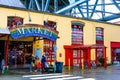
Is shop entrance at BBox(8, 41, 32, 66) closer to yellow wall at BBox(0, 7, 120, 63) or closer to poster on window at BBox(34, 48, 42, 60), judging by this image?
poster on window at BBox(34, 48, 42, 60)

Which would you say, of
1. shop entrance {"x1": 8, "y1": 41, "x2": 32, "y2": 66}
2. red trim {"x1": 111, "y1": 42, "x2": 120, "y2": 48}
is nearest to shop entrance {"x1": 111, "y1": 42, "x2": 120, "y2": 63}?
red trim {"x1": 111, "y1": 42, "x2": 120, "y2": 48}

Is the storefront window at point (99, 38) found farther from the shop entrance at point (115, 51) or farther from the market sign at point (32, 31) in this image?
the market sign at point (32, 31)

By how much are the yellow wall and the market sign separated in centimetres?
310

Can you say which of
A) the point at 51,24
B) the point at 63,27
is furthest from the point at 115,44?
the point at 51,24

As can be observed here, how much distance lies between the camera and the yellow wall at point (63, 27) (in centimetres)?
2838

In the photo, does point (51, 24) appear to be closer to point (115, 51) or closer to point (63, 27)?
Result: point (63, 27)

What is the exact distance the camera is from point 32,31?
84.4ft

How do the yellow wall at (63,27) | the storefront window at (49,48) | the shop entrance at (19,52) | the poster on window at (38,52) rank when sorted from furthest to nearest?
the storefront window at (49,48), the poster on window at (38,52), the shop entrance at (19,52), the yellow wall at (63,27)

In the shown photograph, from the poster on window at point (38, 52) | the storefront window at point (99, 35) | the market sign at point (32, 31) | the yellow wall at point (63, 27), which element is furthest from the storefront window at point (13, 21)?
the storefront window at point (99, 35)

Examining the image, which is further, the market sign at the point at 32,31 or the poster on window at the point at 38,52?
the poster on window at the point at 38,52

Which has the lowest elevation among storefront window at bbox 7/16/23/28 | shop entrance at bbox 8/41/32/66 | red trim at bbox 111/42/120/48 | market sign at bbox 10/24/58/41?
shop entrance at bbox 8/41/32/66

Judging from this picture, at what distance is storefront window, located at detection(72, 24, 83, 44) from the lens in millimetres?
34594

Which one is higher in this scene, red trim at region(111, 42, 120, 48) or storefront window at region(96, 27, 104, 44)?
storefront window at region(96, 27, 104, 44)

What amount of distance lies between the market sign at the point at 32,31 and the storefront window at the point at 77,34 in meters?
7.44
